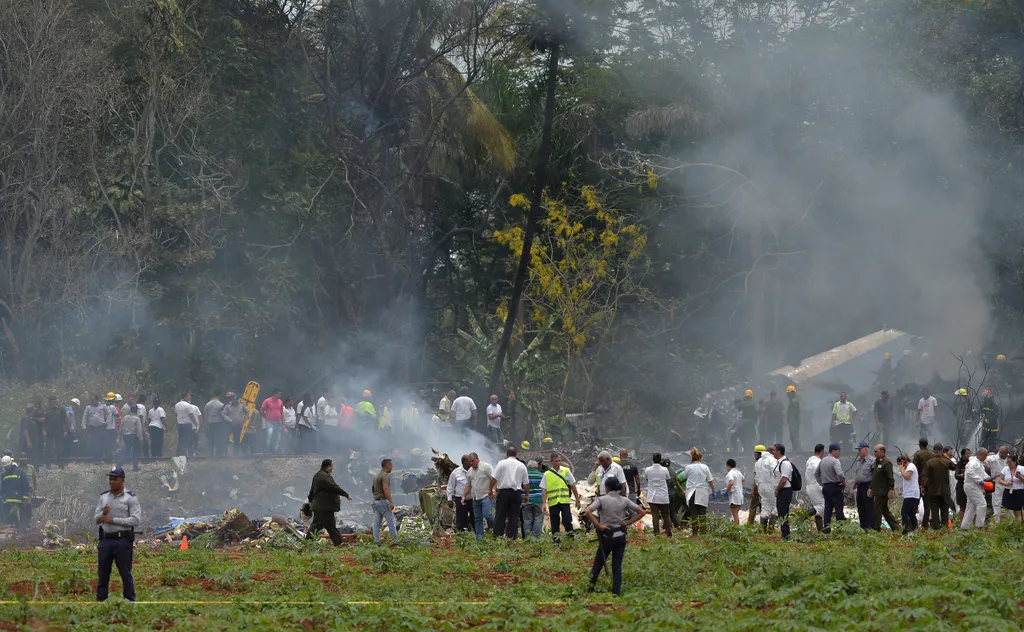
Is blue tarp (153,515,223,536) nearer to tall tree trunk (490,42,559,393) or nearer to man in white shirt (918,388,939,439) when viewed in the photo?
tall tree trunk (490,42,559,393)

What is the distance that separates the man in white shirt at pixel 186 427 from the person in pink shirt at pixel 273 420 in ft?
4.84

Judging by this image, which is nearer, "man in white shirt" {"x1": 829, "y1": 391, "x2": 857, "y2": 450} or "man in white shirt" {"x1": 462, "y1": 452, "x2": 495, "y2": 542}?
"man in white shirt" {"x1": 462, "y1": 452, "x2": 495, "y2": 542}

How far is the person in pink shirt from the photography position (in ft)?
96.6

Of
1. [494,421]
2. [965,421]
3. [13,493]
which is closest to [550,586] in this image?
[13,493]

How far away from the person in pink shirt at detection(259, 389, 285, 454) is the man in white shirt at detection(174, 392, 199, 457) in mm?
1476

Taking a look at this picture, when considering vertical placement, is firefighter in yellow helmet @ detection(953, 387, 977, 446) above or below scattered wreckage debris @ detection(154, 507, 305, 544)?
above

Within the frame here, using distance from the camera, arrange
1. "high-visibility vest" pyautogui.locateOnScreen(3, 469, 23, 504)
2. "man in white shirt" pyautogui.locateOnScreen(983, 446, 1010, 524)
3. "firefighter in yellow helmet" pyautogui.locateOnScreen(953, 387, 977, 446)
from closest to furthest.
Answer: "man in white shirt" pyautogui.locateOnScreen(983, 446, 1010, 524) → "high-visibility vest" pyautogui.locateOnScreen(3, 469, 23, 504) → "firefighter in yellow helmet" pyautogui.locateOnScreen(953, 387, 977, 446)

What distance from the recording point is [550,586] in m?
14.1

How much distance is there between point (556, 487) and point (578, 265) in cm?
1897

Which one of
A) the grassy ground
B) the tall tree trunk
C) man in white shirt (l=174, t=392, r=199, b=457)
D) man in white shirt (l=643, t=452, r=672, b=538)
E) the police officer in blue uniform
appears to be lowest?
the grassy ground

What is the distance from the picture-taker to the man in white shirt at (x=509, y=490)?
18.3 meters

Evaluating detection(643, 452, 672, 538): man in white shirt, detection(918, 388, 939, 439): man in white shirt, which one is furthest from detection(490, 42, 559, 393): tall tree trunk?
detection(643, 452, 672, 538): man in white shirt

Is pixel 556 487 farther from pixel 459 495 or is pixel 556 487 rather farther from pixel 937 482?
pixel 937 482

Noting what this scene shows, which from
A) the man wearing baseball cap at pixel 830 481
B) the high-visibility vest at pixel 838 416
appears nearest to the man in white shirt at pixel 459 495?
the man wearing baseball cap at pixel 830 481
